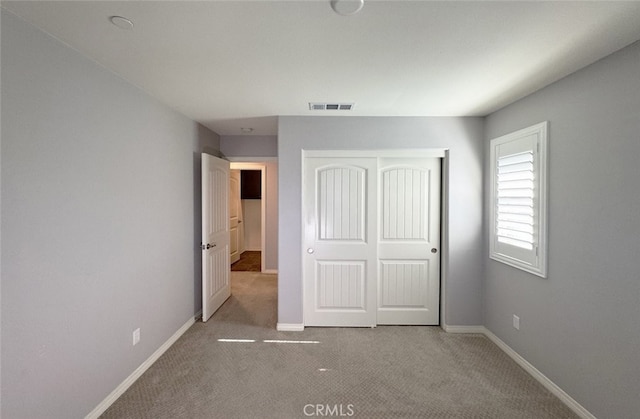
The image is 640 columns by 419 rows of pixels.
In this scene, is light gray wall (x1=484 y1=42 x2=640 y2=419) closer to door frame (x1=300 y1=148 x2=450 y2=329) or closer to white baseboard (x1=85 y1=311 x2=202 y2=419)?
door frame (x1=300 y1=148 x2=450 y2=329)

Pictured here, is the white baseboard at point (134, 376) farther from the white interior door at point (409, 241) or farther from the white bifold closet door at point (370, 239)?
the white interior door at point (409, 241)

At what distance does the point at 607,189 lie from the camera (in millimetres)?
1754

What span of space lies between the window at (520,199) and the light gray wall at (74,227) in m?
3.21

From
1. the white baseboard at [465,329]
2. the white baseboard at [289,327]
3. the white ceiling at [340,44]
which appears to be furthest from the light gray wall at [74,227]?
the white baseboard at [465,329]

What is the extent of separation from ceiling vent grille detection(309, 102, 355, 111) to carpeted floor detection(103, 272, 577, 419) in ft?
7.62

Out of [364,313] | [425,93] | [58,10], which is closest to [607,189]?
[425,93]

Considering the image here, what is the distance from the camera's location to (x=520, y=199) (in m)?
2.49

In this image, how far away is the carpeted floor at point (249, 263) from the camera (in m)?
5.95

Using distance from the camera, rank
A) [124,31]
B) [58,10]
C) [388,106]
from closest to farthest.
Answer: [58,10]
[124,31]
[388,106]

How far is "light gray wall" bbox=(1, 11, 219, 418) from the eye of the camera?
140 centimetres

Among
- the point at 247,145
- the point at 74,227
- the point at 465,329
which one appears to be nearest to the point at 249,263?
the point at 247,145

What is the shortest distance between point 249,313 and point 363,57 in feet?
10.2

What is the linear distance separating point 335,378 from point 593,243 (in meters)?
2.05

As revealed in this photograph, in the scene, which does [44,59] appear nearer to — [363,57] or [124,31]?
[124,31]
